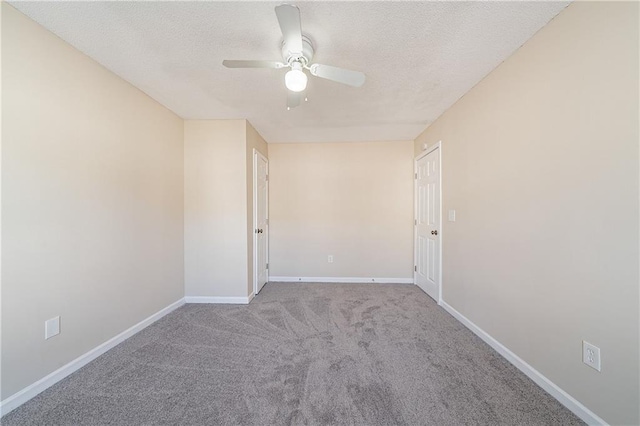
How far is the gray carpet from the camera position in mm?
1328

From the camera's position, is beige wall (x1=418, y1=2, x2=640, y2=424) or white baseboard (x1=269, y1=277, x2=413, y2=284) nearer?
beige wall (x1=418, y1=2, x2=640, y2=424)

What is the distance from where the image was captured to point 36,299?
147cm

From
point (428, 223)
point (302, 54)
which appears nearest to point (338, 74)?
point (302, 54)

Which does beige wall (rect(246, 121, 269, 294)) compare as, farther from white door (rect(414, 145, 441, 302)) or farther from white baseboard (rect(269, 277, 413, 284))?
white door (rect(414, 145, 441, 302))

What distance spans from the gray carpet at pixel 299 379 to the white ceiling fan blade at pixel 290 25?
219 centimetres

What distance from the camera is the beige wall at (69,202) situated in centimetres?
137

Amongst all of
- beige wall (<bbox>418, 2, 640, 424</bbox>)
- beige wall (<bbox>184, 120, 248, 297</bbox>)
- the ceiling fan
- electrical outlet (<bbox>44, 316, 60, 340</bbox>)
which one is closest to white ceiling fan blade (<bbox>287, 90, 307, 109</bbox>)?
the ceiling fan

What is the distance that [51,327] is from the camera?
5.11 ft

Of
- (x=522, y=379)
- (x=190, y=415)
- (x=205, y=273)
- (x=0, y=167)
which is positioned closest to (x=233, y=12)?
(x=0, y=167)

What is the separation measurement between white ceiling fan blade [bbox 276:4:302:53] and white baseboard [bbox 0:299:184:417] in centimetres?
267

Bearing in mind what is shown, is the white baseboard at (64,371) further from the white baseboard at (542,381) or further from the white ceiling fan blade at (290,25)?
the white baseboard at (542,381)

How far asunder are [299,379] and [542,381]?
163 cm

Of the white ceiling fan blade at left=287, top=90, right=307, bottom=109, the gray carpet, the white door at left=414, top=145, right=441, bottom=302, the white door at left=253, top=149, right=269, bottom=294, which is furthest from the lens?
the white door at left=253, top=149, right=269, bottom=294

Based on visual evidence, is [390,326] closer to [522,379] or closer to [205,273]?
[522,379]
